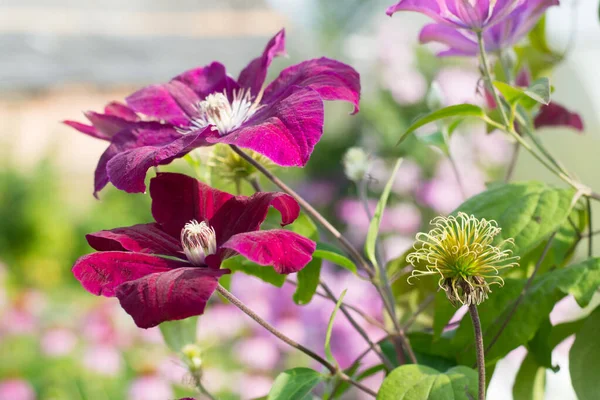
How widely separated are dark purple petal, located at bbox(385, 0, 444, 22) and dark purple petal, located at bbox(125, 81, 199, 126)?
136mm

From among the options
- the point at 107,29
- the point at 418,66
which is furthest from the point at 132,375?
the point at 107,29

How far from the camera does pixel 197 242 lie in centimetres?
35

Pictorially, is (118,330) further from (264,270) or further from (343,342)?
(264,270)

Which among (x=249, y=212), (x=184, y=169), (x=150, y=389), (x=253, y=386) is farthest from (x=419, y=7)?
(x=184, y=169)

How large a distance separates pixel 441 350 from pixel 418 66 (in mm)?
2369

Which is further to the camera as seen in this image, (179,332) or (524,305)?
(179,332)

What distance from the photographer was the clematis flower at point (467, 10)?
377 millimetres

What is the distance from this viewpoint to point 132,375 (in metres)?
1.55

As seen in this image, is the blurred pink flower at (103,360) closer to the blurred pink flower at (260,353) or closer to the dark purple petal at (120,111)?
the blurred pink flower at (260,353)

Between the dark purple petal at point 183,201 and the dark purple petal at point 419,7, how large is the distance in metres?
0.13

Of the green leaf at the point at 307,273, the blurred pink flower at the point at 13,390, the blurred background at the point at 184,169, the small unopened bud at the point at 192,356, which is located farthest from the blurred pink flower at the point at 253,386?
the green leaf at the point at 307,273

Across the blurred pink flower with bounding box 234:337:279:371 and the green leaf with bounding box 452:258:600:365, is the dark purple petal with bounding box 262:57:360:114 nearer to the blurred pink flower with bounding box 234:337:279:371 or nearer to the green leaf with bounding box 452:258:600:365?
the green leaf with bounding box 452:258:600:365

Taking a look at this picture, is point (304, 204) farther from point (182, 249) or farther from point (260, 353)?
point (260, 353)

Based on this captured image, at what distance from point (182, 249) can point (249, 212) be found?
0.04 meters
